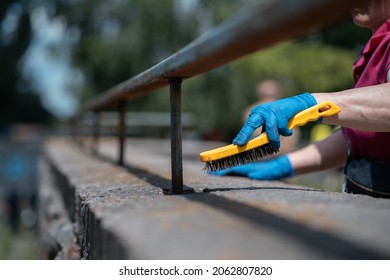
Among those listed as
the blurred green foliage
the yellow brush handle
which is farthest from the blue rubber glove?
the blurred green foliage

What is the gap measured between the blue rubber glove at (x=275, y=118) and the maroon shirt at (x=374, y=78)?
0.34m

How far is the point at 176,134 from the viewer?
7.11ft

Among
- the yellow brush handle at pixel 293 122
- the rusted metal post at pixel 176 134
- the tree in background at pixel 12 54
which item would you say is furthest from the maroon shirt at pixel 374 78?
the tree in background at pixel 12 54

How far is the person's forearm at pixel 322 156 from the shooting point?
9.19 feet

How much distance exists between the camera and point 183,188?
2.24 m

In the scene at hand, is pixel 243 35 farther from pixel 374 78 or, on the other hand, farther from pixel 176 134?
pixel 374 78

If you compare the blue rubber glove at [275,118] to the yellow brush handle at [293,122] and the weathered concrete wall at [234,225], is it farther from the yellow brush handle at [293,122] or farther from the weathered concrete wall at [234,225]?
the weathered concrete wall at [234,225]

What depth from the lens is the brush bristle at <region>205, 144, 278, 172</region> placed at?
6.97 ft

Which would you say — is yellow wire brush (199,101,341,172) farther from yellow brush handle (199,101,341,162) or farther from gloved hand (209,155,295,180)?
gloved hand (209,155,295,180)

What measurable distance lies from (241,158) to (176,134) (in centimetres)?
26

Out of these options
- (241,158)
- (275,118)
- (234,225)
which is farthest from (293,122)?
(234,225)

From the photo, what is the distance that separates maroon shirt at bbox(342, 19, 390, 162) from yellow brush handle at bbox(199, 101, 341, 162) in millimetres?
Result: 307
